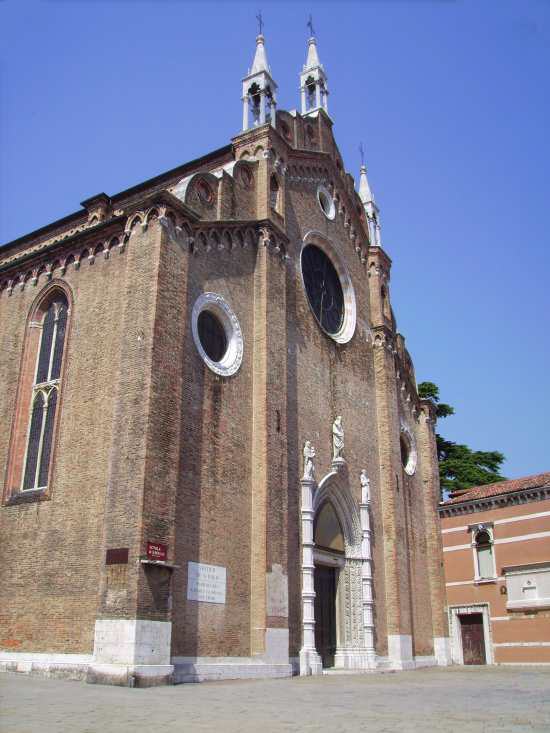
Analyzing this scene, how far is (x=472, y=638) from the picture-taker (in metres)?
25.6

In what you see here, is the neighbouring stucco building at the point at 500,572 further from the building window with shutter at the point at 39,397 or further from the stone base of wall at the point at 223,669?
the building window with shutter at the point at 39,397

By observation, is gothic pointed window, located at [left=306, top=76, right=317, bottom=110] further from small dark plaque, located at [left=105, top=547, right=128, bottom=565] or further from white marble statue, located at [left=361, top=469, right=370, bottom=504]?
small dark plaque, located at [left=105, top=547, right=128, bottom=565]

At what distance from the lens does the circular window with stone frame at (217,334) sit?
1686 cm

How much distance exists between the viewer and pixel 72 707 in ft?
29.4

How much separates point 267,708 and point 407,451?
18352 millimetres

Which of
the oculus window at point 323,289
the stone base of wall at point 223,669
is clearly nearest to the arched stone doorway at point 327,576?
the stone base of wall at point 223,669

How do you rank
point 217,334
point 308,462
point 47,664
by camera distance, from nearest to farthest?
1. point 47,664
2. point 217,334
3. point 308,462

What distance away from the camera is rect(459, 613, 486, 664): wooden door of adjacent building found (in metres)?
25.3

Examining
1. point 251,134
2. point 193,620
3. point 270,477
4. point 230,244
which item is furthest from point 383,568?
point 251,134

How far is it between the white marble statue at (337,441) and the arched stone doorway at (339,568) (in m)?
0.26

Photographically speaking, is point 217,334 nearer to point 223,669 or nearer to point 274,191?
point 274,191

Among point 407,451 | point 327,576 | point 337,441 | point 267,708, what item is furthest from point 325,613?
point 267,708

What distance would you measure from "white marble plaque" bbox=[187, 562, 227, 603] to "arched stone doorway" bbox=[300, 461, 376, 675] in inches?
135

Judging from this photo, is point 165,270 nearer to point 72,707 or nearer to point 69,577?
point 69,577
